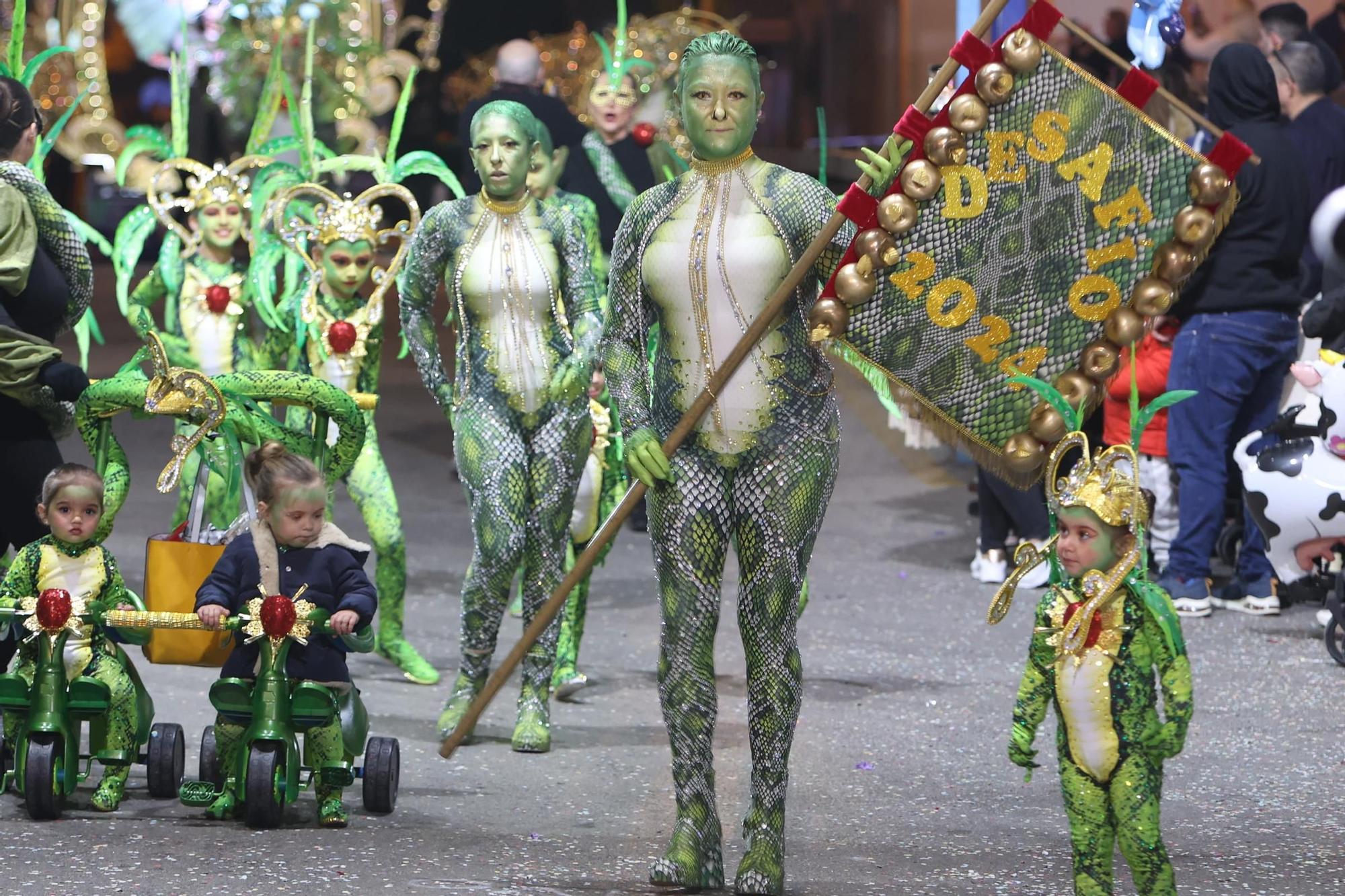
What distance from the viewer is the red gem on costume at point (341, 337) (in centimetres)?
731

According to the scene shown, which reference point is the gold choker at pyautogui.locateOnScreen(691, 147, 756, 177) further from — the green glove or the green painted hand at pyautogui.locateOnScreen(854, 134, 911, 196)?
the green glove

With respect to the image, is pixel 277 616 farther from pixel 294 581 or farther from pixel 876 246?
pixel 876 246

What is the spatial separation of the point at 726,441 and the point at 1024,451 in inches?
26.9

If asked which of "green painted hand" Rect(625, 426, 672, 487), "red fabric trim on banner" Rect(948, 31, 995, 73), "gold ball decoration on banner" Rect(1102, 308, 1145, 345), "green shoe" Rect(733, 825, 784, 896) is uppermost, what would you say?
"red fabric trim on banner" Rect(948, 31, 995, 73)

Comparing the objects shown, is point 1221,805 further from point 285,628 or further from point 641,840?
point 285,628

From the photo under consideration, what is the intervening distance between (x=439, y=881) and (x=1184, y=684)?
182 cm

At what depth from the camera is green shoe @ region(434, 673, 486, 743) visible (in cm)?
640

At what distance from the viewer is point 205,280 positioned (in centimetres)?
802

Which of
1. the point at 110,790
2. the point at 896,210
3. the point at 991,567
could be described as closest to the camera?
the point at 896,210

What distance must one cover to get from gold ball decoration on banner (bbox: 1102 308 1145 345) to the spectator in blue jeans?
3.60 meters

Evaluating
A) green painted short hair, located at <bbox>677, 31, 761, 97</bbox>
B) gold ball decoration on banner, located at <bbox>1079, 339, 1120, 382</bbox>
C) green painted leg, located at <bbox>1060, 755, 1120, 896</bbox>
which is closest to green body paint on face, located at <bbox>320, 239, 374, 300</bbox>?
green painted short hair, located at <bbox>677, 31, 761, 97</bbox>

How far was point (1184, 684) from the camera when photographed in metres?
4.30

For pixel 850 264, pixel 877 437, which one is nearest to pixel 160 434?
pixel 877 437

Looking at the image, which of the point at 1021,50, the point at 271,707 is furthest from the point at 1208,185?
the point at 271,707
